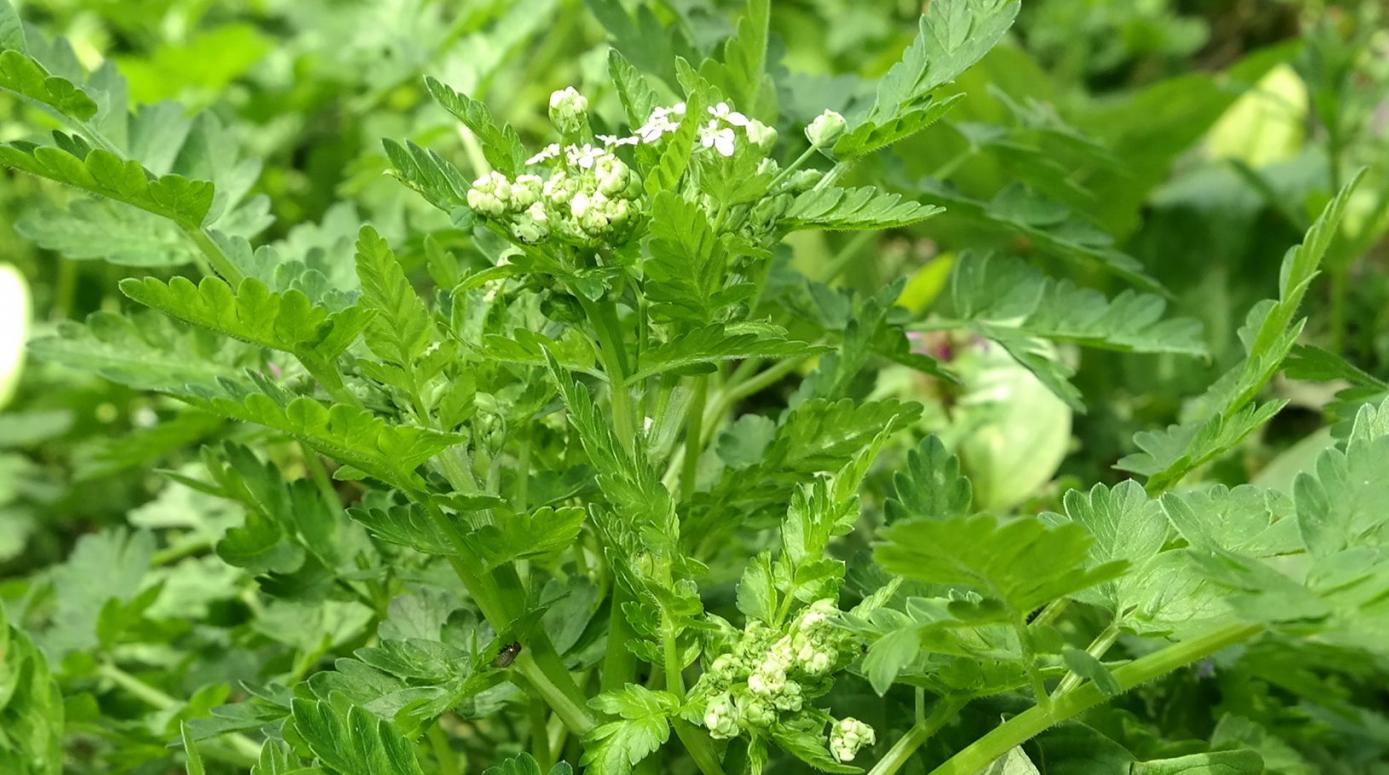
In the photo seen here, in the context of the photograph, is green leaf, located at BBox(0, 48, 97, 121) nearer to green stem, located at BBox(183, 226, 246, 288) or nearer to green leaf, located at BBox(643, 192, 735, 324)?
green stem, located at BBox(183, 226, 246, 288)

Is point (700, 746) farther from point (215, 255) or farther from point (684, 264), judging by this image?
point (215, 255)

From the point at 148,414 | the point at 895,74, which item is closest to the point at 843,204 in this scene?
the point at 895,74

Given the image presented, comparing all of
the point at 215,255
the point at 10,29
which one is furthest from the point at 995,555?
the point at 10,29

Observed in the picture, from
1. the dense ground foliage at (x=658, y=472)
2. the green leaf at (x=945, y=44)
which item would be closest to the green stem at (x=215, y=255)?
the dense ground foliage at (x=658, y=472)

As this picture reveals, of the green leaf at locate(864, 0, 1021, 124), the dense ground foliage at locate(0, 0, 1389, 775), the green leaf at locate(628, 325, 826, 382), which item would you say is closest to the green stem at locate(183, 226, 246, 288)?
the dense ground foliage at locate(0, 0, 1389, 775)

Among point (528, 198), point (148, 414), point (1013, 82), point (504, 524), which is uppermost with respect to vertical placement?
point (528, 198)

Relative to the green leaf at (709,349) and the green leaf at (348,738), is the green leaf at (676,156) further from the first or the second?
the green leaf at (348,738)

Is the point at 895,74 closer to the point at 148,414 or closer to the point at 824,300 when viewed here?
the point at 824,300
